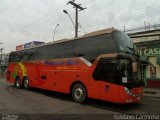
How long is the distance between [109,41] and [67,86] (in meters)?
3.76

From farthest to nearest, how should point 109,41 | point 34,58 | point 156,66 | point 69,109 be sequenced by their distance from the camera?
point 156,66 → point 34,58 → point 109,41 → point 69,109

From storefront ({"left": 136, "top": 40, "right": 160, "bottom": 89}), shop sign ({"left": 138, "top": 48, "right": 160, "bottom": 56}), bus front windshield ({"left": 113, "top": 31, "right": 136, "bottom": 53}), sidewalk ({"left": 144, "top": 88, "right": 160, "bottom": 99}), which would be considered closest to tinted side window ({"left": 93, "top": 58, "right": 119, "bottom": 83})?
bus front windshield ({"left": 113, "top": 31, "right": 136, "bottom": 53})

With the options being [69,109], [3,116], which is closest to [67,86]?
[69,109]

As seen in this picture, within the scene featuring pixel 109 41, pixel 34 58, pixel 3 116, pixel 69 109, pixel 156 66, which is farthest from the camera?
pixel 156 66

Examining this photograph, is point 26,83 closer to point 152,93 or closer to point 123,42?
point 123,42

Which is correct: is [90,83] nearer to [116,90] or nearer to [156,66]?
[116,90]

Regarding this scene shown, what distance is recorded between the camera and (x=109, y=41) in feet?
36.4

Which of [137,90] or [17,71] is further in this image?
[17,71]

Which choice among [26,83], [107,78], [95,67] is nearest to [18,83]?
[26,83]

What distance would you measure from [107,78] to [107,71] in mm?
320

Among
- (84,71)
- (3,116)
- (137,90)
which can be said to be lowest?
(3,116)

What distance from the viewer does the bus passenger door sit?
416 inches

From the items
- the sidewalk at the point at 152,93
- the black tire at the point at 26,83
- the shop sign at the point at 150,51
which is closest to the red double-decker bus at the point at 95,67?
the black tire at the point at 26,83

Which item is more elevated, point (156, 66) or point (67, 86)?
point (156, 66)
